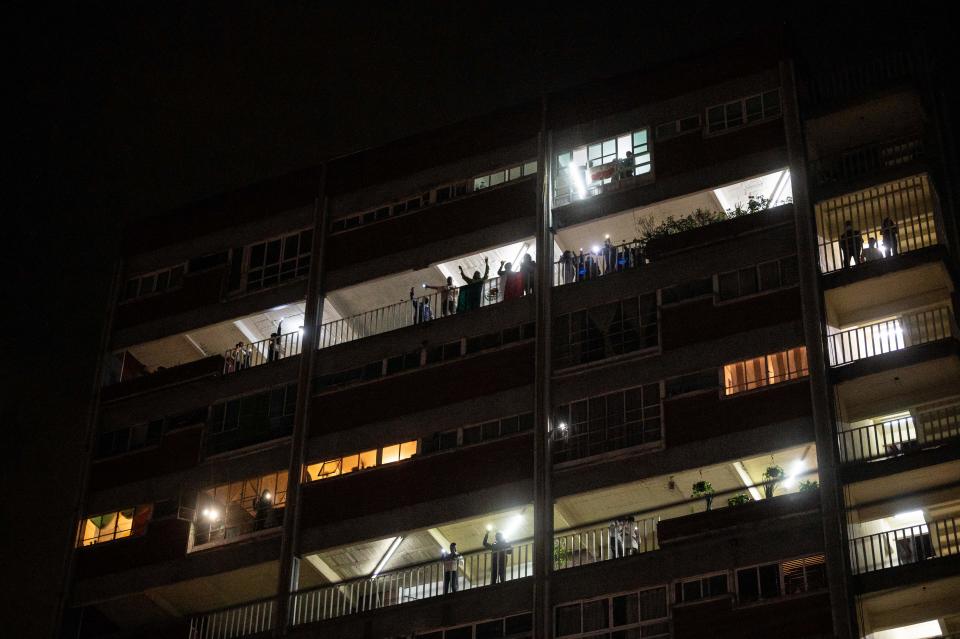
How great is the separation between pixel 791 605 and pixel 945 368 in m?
7.28

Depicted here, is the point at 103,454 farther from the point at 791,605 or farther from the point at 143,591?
the point at 791,605

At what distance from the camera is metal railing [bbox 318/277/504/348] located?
4522cm

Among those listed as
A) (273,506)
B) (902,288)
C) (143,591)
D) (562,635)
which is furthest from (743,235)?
(143,591)

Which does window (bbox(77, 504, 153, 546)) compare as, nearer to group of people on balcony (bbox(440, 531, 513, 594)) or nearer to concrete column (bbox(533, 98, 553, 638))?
group of people on balcony (bbox(440, 531, 513, 594))

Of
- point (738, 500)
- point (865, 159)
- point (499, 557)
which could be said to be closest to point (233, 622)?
point (499, 557)

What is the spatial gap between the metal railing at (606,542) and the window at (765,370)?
4.21 meters

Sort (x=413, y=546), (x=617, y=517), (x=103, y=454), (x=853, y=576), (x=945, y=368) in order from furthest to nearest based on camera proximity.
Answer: (x=103, y=454), (x=413, y=546), (x=617, y=517), (x=945, y=368), (x=853, y=576)

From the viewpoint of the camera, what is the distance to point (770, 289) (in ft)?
132

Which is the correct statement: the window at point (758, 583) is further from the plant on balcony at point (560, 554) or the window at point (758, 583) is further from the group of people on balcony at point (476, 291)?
the group of people on balcony at point (476, 291)

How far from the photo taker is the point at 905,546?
123ft

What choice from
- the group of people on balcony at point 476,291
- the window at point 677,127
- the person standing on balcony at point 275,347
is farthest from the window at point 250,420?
the window at point 677,127

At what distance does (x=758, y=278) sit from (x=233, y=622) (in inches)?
718

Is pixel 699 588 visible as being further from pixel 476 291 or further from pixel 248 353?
pixel 248 353

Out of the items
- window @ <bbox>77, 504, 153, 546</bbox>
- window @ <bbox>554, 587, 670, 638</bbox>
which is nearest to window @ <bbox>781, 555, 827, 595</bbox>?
window @ <bbox>554, 587, 670, 638</bbox>
